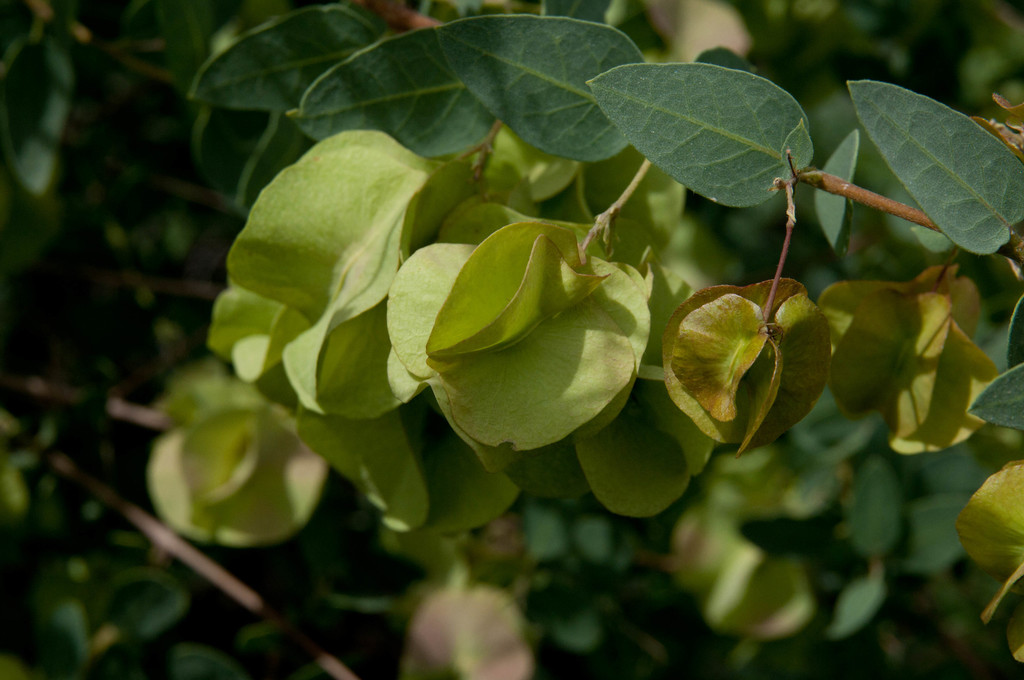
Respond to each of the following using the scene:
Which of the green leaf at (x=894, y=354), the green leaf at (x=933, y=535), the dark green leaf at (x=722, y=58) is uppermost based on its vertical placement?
the dark green leaf at (x=722, y=58)

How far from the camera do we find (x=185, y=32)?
2.96 feet

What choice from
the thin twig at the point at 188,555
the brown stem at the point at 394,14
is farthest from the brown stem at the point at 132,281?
the brown stem at the point at 394,14

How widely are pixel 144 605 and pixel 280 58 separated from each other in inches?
28.8

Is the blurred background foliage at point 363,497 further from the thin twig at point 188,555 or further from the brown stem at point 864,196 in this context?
the brown stem at point 864,196

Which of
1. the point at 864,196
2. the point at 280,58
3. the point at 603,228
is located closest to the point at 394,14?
the point at 280,58

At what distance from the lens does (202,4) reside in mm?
892

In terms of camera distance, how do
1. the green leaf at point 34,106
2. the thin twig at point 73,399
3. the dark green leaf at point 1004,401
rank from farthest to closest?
the thin twig at point 73,399, the green leaf at point 34,106, the dark green leaf at point 1004,401

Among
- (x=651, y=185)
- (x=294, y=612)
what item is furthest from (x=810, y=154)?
(x=294, y=612)

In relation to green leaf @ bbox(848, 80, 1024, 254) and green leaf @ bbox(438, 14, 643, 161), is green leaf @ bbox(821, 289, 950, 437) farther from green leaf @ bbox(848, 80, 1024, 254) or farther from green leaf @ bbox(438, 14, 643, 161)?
green leaf @ bbox(438, 14, 643, 161)

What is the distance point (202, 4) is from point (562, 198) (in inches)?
20.5

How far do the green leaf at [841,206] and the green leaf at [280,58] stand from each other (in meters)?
0.44

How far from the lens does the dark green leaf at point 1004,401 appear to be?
47 centimetres

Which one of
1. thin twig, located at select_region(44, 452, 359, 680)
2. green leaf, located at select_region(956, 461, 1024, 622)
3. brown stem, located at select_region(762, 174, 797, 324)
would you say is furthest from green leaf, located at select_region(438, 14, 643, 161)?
thin twig, located at select_region(44, 452, 359, 680)

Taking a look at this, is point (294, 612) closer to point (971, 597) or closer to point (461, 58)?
point (461, 58)
